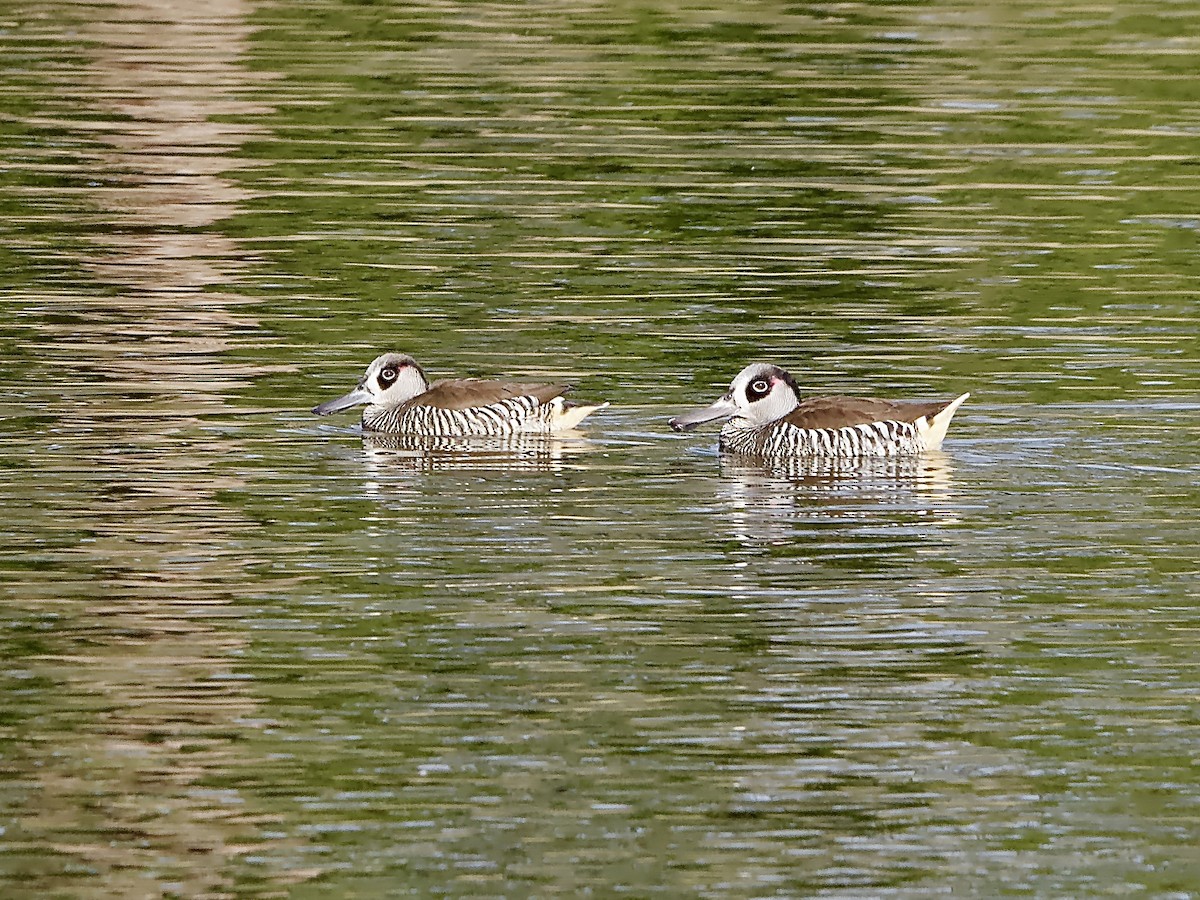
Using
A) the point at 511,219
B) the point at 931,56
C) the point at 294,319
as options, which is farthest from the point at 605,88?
the point at 294,319

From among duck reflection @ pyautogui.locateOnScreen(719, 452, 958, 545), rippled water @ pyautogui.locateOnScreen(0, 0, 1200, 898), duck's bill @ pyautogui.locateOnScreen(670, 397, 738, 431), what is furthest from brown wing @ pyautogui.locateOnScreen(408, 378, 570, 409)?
duck reflection @ pyautogui.locateOnScreen(719, 452, 958, 545)

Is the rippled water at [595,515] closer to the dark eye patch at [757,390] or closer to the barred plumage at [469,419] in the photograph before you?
the barred plumage at [469,419]

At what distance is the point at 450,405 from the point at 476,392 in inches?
7.8

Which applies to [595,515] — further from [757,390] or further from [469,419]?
[469,419]

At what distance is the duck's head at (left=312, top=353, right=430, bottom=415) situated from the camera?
59.6ft

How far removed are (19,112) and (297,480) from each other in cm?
1636

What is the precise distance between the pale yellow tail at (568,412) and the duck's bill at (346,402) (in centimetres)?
126

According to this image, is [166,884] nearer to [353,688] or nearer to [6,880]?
[6,880]

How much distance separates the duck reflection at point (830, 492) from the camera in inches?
604

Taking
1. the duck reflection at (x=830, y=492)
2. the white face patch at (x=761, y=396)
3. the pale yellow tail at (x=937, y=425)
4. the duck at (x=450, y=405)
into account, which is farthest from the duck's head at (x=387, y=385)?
the pale yellow tail at (x=937, y=425)

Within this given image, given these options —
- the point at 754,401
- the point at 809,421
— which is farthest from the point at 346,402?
the point at 809,421

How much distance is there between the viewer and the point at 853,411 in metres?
16.9

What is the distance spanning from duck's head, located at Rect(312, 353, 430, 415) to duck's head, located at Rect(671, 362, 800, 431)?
1.60m

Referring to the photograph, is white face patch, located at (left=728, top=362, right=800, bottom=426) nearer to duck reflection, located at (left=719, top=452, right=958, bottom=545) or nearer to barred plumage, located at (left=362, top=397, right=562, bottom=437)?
duck reflection, located at (left=719, top=452, right=958, bottom=545)
